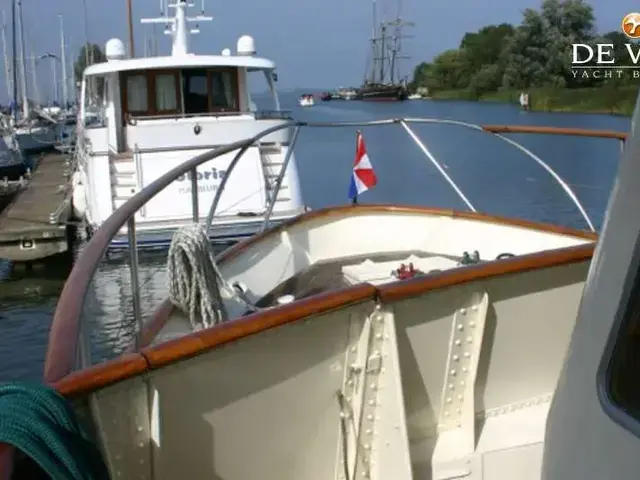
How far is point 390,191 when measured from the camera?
2384 centimetres

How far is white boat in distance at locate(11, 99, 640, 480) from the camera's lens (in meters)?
1.51

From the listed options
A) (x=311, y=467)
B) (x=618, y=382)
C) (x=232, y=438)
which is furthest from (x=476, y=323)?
(x=618, y=382)

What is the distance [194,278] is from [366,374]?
1.27 meters

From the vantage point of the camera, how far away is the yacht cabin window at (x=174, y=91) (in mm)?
15688

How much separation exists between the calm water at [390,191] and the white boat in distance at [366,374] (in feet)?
1.39

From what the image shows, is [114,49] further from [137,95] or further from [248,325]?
[248,325]

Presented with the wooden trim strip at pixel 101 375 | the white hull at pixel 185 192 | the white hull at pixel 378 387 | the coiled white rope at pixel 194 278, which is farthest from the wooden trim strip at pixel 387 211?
the white hull at pixel 185 192

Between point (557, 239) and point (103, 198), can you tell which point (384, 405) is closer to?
point (557, 239)

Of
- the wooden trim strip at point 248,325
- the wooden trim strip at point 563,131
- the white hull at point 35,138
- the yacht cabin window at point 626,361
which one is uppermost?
the wooden trim strip at point 563,131

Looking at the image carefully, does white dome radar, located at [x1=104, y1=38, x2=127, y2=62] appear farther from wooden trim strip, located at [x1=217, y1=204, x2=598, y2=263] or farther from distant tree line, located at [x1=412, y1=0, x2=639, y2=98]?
distant tree line, located at [x1=412, y1=0, x2=639, y2=98]

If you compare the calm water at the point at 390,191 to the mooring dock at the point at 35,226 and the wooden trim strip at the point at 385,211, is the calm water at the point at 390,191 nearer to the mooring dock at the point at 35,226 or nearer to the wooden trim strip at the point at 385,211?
the mooring dock at the point at 35,226

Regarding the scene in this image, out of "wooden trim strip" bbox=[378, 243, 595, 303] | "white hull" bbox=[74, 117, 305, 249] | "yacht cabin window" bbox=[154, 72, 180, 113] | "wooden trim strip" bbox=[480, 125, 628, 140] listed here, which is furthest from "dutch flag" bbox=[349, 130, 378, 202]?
"yacht cabin window" bbox=[154, 72, 180, 113]

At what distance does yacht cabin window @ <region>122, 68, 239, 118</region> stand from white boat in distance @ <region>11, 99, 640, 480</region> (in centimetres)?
1149

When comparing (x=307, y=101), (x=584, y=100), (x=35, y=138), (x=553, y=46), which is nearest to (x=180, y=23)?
(x=35, y=138)
